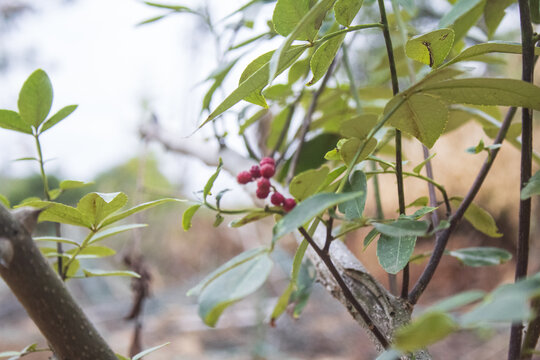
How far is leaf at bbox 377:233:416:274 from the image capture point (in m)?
0.20

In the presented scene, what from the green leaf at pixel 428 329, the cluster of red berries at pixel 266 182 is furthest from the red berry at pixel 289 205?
the green leaf at pixel 428 329

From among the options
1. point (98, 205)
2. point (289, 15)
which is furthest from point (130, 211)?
point (289, 15)

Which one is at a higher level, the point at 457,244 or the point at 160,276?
the point at 457,244

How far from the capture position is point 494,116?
41 centimetres

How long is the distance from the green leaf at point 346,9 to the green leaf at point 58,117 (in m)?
0.18

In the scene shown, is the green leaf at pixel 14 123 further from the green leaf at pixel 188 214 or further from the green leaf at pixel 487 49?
the green leaf at pixel 487 49

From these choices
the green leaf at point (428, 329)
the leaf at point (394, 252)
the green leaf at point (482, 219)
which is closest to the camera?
the green leaf at point (428, 329)

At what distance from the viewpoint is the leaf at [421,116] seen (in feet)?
0.65

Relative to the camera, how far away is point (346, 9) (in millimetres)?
201

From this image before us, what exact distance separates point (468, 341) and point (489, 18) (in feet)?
4.82

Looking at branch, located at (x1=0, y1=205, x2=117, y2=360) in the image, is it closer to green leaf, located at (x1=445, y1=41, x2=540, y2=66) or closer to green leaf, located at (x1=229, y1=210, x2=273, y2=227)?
green leaf, located at (x1=229, y1=210, x2=273, y2=227)

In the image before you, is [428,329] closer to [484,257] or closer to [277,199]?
[277,199]

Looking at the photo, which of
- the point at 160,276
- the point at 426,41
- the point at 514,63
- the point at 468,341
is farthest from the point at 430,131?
the point at 160,276

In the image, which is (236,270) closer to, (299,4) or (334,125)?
(299,4)
